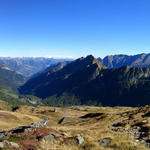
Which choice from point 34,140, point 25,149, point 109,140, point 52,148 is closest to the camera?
point 25,149

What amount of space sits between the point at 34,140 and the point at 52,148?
11.2ft

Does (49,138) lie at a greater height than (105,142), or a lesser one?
greater

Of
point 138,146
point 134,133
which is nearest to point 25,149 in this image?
point 138,146

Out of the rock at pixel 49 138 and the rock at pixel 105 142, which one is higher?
the rock at pixel 49 138

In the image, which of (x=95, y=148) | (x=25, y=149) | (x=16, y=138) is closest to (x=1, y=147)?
(x=25, y=149)

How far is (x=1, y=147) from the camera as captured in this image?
20.8m

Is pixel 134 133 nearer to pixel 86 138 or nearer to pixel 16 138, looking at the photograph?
pixel 86 138

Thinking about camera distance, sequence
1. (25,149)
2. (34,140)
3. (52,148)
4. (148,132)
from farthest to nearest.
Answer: (148,132), (34,140), (52,148), (25,149)

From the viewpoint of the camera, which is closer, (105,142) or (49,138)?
(49,138)

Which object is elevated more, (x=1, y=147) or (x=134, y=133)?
(x=1, y=147)

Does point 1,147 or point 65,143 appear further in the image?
point 65,143

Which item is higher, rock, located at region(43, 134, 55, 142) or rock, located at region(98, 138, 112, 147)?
rock, located at region(43, 134, 55, 142)

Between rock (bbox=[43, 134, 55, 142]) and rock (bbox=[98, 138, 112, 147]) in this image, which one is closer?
rock (bbox=[43, 134, 55, 142])

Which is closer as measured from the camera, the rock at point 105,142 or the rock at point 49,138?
the rock at point 49,138
